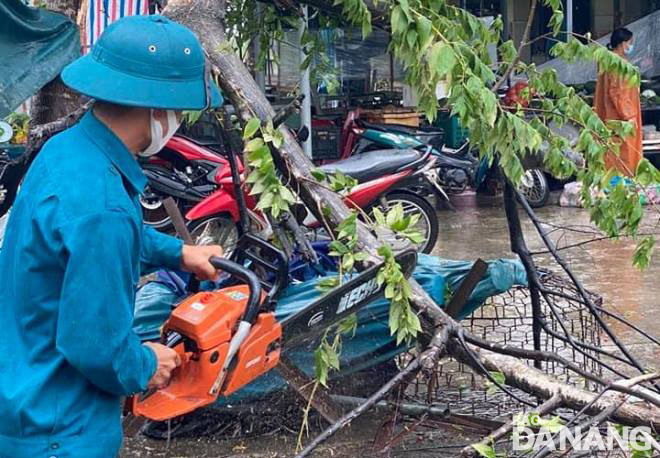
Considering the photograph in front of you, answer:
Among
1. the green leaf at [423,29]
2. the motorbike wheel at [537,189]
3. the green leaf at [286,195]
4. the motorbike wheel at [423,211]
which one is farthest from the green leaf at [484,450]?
the motorbike wheel at [537,189]

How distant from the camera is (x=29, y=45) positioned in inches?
213

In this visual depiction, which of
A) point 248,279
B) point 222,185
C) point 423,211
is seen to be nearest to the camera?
point 248,279

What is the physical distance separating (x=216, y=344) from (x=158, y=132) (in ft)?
2.16

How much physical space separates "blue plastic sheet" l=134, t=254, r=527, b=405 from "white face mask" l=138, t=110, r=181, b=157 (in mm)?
1697

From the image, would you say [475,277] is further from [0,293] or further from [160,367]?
[0,293]

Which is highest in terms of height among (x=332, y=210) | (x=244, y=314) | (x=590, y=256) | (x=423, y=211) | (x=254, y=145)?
(x=254, y=145)

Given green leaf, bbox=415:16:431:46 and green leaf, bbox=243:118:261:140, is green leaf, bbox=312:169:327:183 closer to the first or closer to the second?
green leaf, bbox=243:118:261:140

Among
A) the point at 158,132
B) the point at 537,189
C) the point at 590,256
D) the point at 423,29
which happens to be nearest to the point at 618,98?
the point at 537,189

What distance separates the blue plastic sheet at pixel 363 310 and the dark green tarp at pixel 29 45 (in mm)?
1784

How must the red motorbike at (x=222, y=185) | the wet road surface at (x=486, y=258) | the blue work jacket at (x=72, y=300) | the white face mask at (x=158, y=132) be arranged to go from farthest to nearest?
the red motorbike at (x=222, y=185) → the wet road surface at (x=486, y=258) → the white face mask at (x=158, y=132) → the blue work jacket at (x=72, y=300)

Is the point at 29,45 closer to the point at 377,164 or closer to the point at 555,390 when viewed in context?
the point at 377,164

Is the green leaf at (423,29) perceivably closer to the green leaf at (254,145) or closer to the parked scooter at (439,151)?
the green leaf at (254,145)

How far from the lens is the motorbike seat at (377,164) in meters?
7.31

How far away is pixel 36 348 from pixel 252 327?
753 millimetres
